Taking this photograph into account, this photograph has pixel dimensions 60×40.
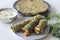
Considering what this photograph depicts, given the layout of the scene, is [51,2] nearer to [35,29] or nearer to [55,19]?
[55,19]

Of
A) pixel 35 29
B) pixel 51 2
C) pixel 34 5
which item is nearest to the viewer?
pixel 35 29

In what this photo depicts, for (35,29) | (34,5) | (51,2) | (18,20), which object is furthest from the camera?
(51,2)

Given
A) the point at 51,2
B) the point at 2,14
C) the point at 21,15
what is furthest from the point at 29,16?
the point at 51,2

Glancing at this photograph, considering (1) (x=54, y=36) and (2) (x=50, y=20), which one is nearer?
(1) (x=54, y=36)

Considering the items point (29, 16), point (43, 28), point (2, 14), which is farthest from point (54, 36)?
point (2, 14)

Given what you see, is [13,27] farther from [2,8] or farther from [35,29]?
[2,8]

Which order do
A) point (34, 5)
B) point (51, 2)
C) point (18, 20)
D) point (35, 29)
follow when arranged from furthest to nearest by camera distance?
1. point (51, 2)
2. point (34, 5)
3. point (18, 20)
4. point (35, 29)

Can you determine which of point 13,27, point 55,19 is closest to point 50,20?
point 55,19

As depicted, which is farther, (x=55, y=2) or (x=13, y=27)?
(x=55, y=2)
